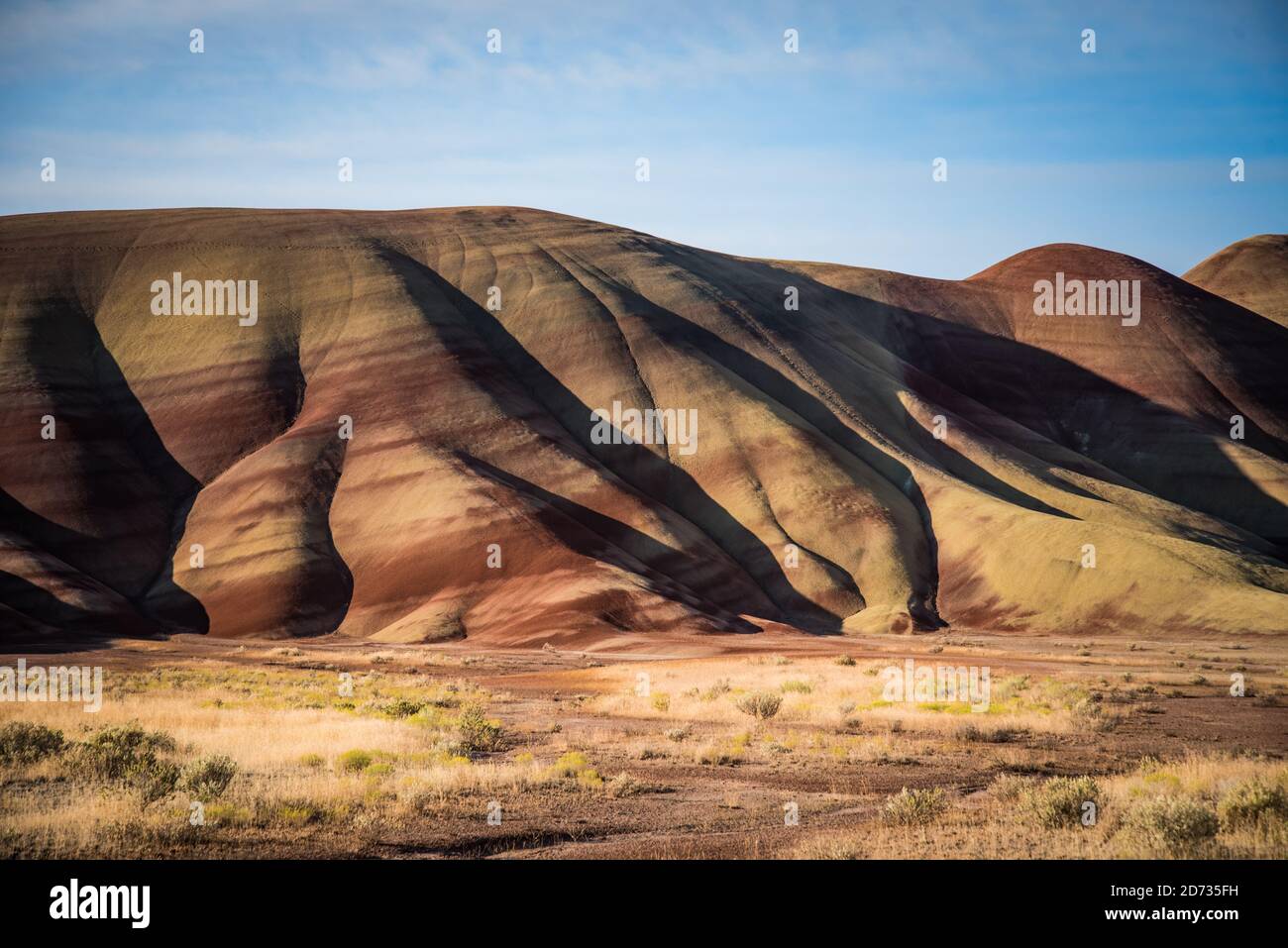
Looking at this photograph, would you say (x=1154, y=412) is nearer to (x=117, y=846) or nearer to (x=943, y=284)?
(x=943, y=284)

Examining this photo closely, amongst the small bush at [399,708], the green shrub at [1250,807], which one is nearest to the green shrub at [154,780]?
the small bush at [399,708]

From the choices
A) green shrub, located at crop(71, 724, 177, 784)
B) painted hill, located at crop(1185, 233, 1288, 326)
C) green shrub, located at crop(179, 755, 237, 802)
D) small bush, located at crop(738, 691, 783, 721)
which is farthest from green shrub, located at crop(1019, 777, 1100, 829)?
painted hill, located at crop(1185, 233, 1288, 326)

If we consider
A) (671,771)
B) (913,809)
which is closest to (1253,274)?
(671,771)

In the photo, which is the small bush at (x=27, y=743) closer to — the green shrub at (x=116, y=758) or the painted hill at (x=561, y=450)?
the green shrub at (x=116, y=758)

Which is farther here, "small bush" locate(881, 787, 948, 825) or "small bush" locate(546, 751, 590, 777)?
"small bush" locate(546, 751, 590, 777)

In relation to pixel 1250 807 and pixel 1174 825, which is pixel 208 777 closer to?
pixel 1174 825

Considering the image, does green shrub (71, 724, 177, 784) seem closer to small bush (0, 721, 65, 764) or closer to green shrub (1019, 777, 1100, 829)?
small bush (0, 721, 65, 764)
